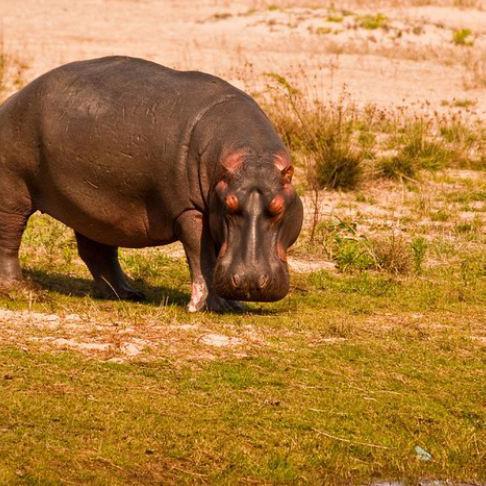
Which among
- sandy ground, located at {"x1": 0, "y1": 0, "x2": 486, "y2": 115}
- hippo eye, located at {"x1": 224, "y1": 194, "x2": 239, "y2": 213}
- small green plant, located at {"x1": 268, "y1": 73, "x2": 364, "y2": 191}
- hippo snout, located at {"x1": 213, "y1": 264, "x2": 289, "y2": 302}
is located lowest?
sandy ground, located at {"x1": 0, "y1": 0, "x2": 486, "y2": 115}

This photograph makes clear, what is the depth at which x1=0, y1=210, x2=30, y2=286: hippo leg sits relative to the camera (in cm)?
751

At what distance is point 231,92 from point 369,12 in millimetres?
17662

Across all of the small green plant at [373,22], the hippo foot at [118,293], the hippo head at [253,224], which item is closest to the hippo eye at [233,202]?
the hippo head at [253,224]

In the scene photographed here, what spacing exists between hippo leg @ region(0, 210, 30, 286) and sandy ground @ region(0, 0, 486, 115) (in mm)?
5217

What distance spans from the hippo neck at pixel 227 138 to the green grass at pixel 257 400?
795 mm

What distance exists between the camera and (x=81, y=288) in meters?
7.99

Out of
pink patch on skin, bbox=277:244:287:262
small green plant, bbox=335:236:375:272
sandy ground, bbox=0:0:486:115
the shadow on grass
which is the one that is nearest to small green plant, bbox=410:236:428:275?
small green plant, bbox=335:236:375:272

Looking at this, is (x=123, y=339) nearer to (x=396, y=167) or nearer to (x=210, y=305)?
(x=210, y=305)

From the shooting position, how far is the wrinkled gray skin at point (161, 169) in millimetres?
6266

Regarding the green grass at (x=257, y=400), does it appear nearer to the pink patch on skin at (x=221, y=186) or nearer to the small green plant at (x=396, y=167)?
the pink patch on skin at (x=221, y=186)

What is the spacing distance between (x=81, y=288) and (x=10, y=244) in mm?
615

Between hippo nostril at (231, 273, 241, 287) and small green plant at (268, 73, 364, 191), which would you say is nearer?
hippo nostril at (231, 273, 241, 287)

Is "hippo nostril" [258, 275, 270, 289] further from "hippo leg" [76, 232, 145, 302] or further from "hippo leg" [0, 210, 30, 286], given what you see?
"hippo leg" [0, 210, 30, 286]

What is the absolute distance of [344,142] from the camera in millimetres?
11016
